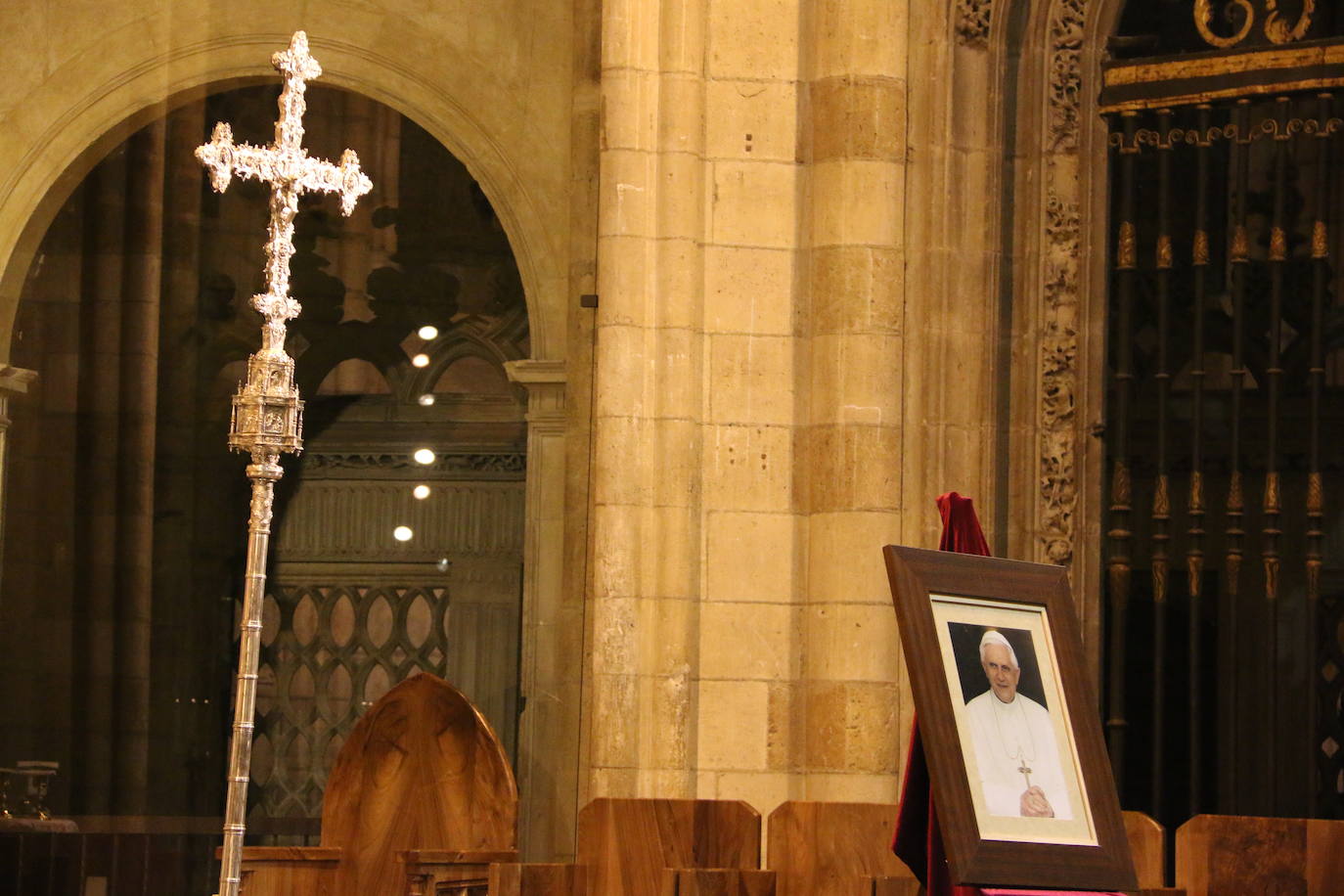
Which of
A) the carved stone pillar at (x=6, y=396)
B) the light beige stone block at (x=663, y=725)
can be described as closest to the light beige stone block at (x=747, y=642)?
the light beige stone block at (x=663, y=725)

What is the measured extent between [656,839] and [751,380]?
6.59ft

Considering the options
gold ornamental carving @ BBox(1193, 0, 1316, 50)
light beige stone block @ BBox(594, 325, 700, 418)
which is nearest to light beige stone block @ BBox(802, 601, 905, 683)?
light beige stone block @ BBox(594, 325, 700, 418)

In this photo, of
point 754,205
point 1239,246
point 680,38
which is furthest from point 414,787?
point 1239,246

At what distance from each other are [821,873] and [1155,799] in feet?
7.12

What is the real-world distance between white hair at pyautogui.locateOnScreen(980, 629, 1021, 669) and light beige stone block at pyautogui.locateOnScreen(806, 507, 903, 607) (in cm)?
302

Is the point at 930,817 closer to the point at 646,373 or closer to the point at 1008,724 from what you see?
the point at 1008,724

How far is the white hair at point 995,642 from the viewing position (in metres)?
4.14

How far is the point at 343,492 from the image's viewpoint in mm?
10125

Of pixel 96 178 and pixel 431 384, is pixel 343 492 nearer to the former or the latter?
pixel 431 384

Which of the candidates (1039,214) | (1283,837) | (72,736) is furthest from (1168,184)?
(72,736)

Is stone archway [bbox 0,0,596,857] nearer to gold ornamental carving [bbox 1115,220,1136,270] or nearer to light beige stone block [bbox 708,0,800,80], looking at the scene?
light beige stone block [bbox 708,0,800,80]

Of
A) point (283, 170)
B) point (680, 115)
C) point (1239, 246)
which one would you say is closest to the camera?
point (283, 170)

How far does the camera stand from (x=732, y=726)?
7172 millimetres

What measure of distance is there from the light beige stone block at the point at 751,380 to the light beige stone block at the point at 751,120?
0.65m
